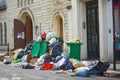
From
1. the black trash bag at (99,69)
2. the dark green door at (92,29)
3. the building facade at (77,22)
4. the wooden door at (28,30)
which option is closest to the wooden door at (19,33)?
the building facade at (77,22)

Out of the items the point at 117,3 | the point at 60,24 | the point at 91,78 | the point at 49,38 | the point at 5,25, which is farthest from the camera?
the point at 5,25

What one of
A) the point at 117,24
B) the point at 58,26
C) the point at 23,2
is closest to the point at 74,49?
the point at 117,24

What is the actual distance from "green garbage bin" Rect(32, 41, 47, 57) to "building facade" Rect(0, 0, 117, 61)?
8.47ft

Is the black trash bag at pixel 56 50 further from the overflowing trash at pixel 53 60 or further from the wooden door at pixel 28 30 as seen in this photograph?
the wooden door at pixel 28 30

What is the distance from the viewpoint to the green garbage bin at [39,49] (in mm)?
21844

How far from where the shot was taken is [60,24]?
2741cm

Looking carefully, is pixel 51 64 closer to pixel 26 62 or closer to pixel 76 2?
pixel 26 62

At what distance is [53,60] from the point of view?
65.2ft

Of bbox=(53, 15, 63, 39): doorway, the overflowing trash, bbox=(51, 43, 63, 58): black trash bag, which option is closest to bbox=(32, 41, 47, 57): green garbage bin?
the overflowing trash

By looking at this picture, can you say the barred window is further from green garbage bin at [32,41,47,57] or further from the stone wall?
green garbage bin at [32,41,47,57]

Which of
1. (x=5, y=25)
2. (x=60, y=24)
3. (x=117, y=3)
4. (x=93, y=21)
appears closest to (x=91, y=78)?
(x=117, y=3)

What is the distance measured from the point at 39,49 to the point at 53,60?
251 centimetres

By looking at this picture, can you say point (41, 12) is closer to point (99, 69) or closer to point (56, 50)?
point (56, 50)

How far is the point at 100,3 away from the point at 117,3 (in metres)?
1.21
